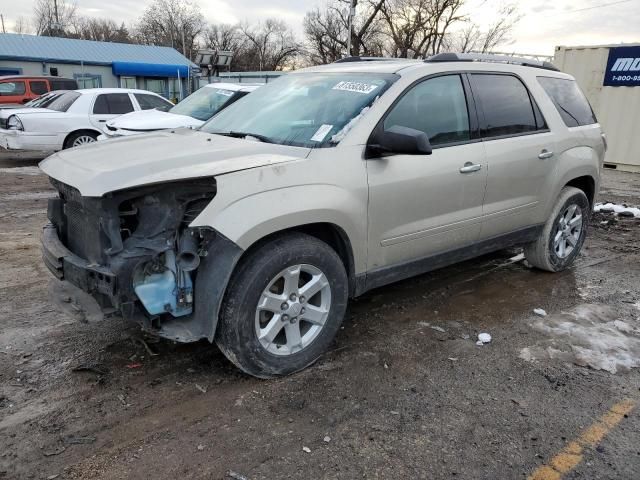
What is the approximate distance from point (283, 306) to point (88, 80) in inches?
1374

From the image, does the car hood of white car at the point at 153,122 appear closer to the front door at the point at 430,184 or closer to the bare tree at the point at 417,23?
the front door at the point at 430,184

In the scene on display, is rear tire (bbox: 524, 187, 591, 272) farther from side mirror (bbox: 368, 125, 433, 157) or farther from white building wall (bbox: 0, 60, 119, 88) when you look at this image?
white building wall (bbox: 0, 60, 119, 88)

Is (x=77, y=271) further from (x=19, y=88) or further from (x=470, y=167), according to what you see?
(x=19, y=88)

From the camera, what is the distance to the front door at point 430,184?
11.2 feet

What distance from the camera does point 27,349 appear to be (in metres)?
3.47

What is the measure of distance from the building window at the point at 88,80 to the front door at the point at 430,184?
1298 inches

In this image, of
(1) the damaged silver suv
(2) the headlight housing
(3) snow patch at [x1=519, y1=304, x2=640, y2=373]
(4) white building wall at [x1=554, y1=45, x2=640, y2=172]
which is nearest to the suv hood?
(1) the damaged silver suv

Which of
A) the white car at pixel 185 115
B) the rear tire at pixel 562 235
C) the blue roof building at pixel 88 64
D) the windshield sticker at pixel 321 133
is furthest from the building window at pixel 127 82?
the windshield sticker at pixel 321 133

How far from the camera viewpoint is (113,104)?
1181cm

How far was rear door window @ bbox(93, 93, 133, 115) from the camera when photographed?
11653 millimetres

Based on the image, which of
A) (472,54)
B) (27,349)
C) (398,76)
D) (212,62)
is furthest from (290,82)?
(212,62)

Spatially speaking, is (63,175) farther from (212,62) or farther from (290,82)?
(212,62)

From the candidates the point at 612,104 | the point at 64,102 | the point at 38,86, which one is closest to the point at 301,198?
the point at 64,102

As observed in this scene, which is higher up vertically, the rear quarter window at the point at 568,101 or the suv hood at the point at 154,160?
the rear quarter window at the point at 568,101
